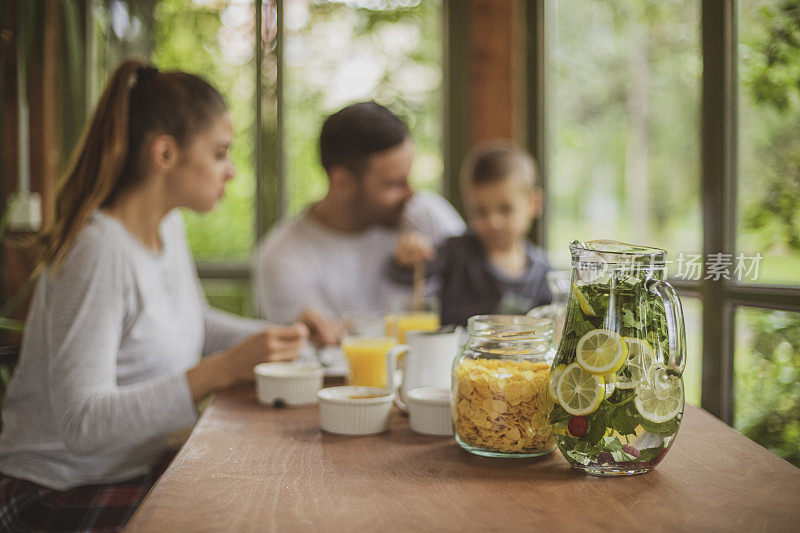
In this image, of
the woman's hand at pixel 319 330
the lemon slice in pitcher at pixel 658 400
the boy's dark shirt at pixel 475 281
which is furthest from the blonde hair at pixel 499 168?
the lemon slice in pitcher at pixel 658 400

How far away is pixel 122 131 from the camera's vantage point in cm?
152

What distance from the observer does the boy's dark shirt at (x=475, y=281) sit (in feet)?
7.97

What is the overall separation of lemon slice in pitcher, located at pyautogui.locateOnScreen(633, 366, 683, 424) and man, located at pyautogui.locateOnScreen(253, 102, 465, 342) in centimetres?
158

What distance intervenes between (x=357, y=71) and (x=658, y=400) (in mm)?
3001

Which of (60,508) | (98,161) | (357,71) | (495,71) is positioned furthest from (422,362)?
(357,71)

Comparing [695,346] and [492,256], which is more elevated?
[492,256]

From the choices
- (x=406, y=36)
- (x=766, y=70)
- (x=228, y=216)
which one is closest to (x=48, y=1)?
(x=228, y=216)

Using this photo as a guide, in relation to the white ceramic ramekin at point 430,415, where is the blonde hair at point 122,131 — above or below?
above

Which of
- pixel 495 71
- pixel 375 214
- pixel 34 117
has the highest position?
pixel 495 71

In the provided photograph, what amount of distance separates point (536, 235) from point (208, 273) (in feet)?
5.33

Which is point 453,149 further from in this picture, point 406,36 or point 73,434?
point 73,434

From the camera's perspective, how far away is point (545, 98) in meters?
3.26

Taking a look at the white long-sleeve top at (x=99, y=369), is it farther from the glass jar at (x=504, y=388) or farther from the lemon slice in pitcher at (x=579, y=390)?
the lemon slice in pitcher at (x=579, y=390)

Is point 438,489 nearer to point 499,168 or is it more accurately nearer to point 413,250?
point 413,250
